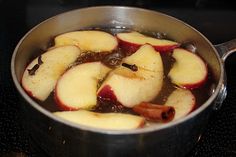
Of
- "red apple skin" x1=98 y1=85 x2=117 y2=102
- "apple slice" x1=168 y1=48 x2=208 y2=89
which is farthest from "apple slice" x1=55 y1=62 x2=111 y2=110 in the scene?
"apple slice" x1=168 y1=48 x2=208 y2=89

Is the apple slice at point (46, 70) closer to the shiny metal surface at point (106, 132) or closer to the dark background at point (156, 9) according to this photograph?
the shiny metal surface at point (106, 132)

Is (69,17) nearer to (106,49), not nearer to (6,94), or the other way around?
(106,49)

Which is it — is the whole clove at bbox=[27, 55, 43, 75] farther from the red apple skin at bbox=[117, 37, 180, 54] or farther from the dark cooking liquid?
the red apple skin at bbox=[117, 37, 180, 54]

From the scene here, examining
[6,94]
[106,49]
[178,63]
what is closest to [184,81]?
[178,63]

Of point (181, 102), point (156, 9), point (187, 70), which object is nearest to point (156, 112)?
point (181, 102)

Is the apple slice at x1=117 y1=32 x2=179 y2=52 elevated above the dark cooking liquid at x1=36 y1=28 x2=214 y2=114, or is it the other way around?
the apple slice at x1=117 y1=32 x2=179 y2=52

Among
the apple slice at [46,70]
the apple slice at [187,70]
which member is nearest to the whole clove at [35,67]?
the apple slice at [46,70]

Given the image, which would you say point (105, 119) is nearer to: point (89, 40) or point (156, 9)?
point (89, 40)
